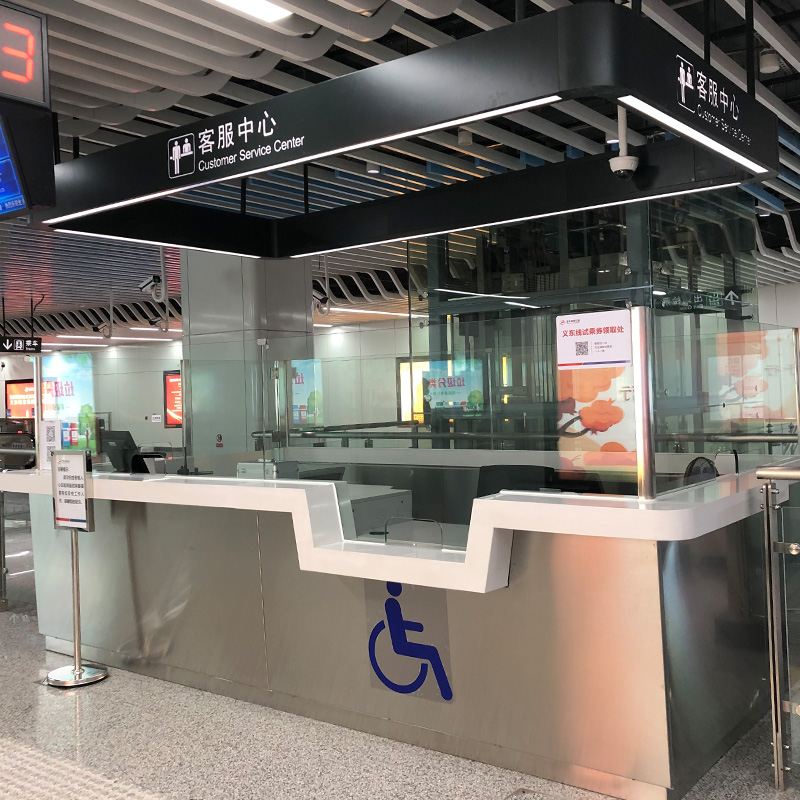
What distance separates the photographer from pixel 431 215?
5391mm

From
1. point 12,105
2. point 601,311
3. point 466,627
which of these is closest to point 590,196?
point 601,311

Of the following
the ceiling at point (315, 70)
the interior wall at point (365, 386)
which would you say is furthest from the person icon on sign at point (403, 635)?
the ceiling at point (315, 70)

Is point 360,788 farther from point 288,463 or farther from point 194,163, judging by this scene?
point 194,163

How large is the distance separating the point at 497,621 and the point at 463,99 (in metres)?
1.97

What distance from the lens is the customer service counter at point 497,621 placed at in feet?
9.83

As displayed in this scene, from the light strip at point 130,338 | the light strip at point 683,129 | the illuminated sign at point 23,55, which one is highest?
the light strip at point 130,338

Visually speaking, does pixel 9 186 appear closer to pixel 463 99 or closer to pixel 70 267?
pixel 463 99

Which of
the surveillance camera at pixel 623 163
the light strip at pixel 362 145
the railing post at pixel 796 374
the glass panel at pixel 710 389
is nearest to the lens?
the light strip at pixel 362 145

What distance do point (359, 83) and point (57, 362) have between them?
3.14 m

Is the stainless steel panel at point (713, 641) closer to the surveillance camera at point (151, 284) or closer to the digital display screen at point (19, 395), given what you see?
the surveillance camera at point (151, 284)

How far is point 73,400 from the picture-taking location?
525 cm

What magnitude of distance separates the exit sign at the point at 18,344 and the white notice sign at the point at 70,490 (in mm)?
11456

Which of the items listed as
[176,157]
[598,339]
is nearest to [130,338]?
[176,157]

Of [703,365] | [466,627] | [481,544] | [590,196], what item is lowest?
[466,627]
